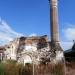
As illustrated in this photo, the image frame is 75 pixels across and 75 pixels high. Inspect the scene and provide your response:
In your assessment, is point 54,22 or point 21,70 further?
point 54,22

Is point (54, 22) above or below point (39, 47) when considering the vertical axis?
above

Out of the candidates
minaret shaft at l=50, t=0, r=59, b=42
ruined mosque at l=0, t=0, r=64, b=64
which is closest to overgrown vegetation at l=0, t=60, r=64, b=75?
ruined mosque at l=0, t=0, r=64, b=64

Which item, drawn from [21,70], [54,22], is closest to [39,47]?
[54,22]

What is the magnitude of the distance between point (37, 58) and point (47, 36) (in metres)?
4.65

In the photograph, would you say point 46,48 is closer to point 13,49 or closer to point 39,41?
point 39,41

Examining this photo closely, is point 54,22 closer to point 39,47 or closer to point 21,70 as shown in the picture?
point 39,47

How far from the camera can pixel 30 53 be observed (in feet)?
133

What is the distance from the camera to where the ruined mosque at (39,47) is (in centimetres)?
3981

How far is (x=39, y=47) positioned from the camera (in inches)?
1620

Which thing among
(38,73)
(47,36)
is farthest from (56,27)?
(38,73)

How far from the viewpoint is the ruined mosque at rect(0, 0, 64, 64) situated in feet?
131

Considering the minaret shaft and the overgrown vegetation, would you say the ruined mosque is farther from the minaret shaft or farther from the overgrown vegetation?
the overgrown vegetation

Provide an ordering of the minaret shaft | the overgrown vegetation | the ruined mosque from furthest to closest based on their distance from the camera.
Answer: the minaret shaft
the ruined mosque
the overgrown vegetation

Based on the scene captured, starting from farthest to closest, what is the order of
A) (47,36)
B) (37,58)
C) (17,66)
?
(47,36) < (37,58) < (17,66)
